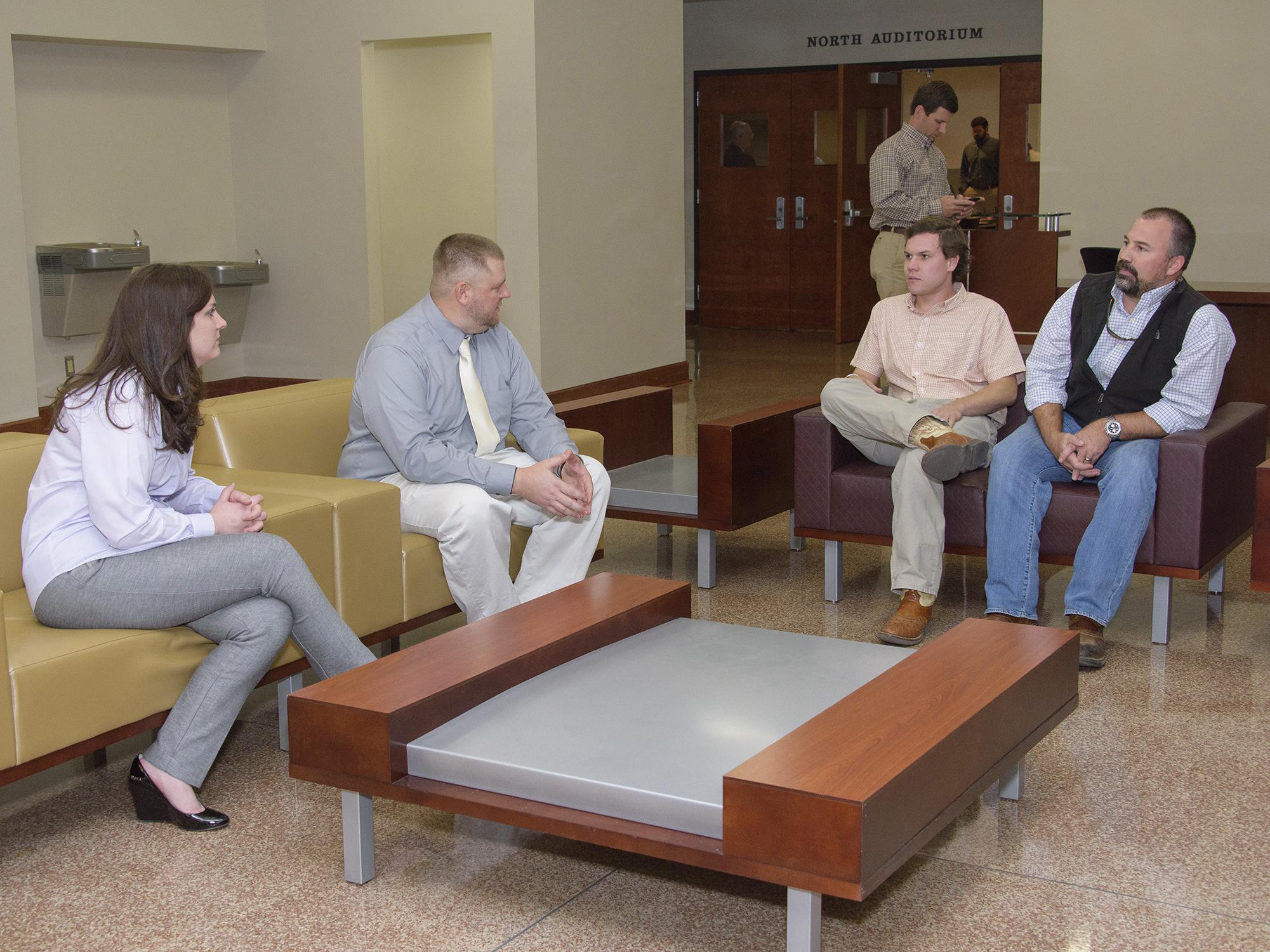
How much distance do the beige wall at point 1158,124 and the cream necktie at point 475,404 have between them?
6.14 m

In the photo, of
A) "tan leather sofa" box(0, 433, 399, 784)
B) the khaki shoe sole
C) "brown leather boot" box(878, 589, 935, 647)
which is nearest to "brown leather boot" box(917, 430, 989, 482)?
the khaki shoe sole

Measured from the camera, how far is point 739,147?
13195mm

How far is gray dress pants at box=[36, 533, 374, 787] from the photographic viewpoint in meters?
2.94

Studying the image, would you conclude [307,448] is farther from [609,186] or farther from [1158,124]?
[1158,124]

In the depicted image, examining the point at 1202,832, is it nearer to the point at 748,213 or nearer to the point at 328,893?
the point at 328,893

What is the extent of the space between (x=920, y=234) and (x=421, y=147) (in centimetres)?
491

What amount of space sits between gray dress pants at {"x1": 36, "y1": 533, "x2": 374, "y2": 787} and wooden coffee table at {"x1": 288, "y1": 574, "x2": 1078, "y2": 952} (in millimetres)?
302

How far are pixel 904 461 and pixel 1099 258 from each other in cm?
368

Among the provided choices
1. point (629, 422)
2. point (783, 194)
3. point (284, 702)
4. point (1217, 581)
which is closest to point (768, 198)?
point (783, 194)

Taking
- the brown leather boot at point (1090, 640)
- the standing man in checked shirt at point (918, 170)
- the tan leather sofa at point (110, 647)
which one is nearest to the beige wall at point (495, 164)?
the standing man in checked shirt at point (918, 170)

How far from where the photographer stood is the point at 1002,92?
11961 millimetres

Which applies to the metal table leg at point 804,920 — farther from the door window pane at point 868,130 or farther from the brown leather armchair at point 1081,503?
the door window pane at point 868,130

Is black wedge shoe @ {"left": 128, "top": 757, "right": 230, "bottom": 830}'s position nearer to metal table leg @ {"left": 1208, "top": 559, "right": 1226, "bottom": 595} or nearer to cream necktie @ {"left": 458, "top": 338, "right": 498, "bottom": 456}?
cream necktie @ {"left": 458, "top": 338, "right": 498, "bottom": 456}

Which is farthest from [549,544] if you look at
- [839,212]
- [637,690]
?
[839,212]
